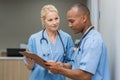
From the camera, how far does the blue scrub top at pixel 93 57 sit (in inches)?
58.7

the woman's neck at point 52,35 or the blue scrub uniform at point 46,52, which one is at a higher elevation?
the woman's neck at point 52,35

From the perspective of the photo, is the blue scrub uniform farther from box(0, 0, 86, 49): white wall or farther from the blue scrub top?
box(0, 0, 86, 49): white wall

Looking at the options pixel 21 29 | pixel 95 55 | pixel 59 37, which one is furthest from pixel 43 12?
pixel 21 29

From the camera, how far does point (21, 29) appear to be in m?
5.43

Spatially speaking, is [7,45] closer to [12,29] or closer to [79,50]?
[12,29]

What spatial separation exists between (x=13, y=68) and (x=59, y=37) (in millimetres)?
1609

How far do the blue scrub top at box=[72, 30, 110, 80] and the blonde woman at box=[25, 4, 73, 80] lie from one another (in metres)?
0.56

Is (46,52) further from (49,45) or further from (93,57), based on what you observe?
(93,57)

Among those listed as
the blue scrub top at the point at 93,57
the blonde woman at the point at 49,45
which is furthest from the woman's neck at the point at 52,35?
the blue scrub top at the point at 93,57

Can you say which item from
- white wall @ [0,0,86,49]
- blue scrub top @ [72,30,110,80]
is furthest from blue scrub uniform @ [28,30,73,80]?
white wall @ [0,0,86,49]

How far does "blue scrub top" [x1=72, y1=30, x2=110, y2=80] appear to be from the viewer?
149cm

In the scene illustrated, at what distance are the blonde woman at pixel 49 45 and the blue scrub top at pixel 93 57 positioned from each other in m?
0.56

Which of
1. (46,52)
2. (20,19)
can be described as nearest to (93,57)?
(46,52)

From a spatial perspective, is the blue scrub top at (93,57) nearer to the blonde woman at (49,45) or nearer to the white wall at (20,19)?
the blonde woman at (49,45)
